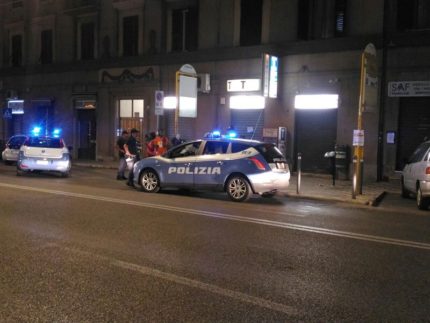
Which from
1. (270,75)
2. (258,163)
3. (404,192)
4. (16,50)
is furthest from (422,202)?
(16,50)

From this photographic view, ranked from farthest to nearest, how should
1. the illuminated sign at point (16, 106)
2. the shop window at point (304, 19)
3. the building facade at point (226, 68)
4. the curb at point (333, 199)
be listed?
the illuminated sign at point (16, 106) → the shop window at point (304, 19) → the building facade at point (226, 68) → the curb at point (333, 199)

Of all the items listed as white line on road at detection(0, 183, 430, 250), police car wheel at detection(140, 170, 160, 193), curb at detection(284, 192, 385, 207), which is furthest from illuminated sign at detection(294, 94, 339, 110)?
white line on road at detection(0, 183, 430, 250)

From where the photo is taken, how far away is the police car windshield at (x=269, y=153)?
40.4ft

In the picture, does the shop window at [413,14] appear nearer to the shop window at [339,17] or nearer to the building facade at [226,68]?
the building facade at [226,68]

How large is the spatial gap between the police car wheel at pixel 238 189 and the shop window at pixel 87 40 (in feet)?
55.4

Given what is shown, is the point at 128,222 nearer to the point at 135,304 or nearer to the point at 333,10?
the point at 135,304

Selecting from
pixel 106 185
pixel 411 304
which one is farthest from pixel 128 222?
pixel 106 185

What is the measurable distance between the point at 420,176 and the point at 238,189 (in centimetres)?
424

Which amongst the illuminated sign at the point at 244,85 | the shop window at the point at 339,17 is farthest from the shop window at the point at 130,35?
the shop window at the point at 339,17

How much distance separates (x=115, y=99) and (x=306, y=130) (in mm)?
10571

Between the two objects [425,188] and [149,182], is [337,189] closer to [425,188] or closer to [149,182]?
[425,188]

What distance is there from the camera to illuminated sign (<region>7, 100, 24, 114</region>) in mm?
30109

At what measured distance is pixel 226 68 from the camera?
69.7 ft

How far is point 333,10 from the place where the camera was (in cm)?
1862
